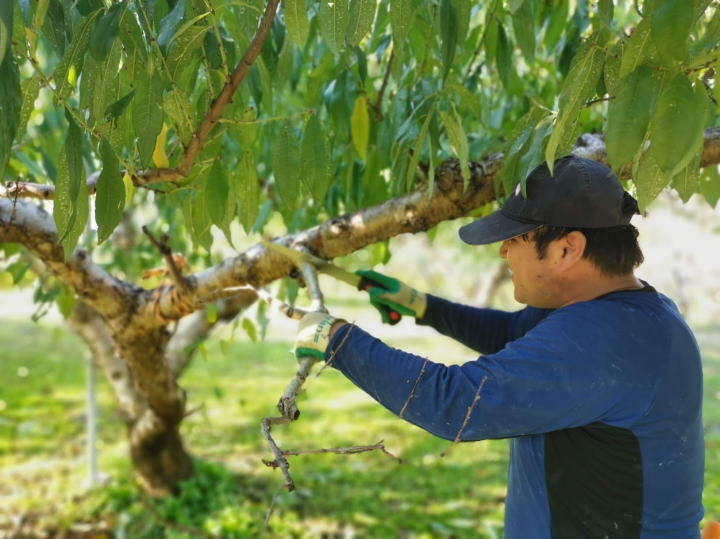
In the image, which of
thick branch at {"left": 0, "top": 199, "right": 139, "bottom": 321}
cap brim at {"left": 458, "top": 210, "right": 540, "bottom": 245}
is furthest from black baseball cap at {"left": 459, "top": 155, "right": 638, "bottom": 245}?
thick branch at {"left": 0, "top": 199, "right": 139, "bottom": 321}

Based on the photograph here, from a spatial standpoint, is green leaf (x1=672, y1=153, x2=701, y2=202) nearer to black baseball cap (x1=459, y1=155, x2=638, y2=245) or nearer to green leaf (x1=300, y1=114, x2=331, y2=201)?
black baseball cap (x1=459, y1=155, x2=638, y2=245)

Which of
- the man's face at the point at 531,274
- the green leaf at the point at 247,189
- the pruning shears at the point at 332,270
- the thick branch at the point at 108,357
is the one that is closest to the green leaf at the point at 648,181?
the man's face at the point at 531,274

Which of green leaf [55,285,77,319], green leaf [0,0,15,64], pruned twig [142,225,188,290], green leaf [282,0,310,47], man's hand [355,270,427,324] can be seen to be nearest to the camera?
green leaf [0,0,15,64]

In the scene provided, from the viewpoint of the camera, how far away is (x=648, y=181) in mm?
891

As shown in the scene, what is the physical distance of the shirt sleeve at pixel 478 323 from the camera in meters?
1.91

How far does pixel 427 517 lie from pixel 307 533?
0.67 meters

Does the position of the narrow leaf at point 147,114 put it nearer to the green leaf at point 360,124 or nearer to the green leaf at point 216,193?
the green leaf at point 216,193

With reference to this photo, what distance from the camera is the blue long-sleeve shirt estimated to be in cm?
119

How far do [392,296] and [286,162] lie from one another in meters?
0.65

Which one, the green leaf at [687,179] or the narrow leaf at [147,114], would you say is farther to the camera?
the green leaf at [687,179]

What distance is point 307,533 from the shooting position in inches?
129

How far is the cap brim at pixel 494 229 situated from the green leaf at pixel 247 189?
0.49 metres

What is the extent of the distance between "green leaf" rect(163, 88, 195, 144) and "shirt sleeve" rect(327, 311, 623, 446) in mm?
574

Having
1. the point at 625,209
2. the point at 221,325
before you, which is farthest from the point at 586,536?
the point at 221,325
